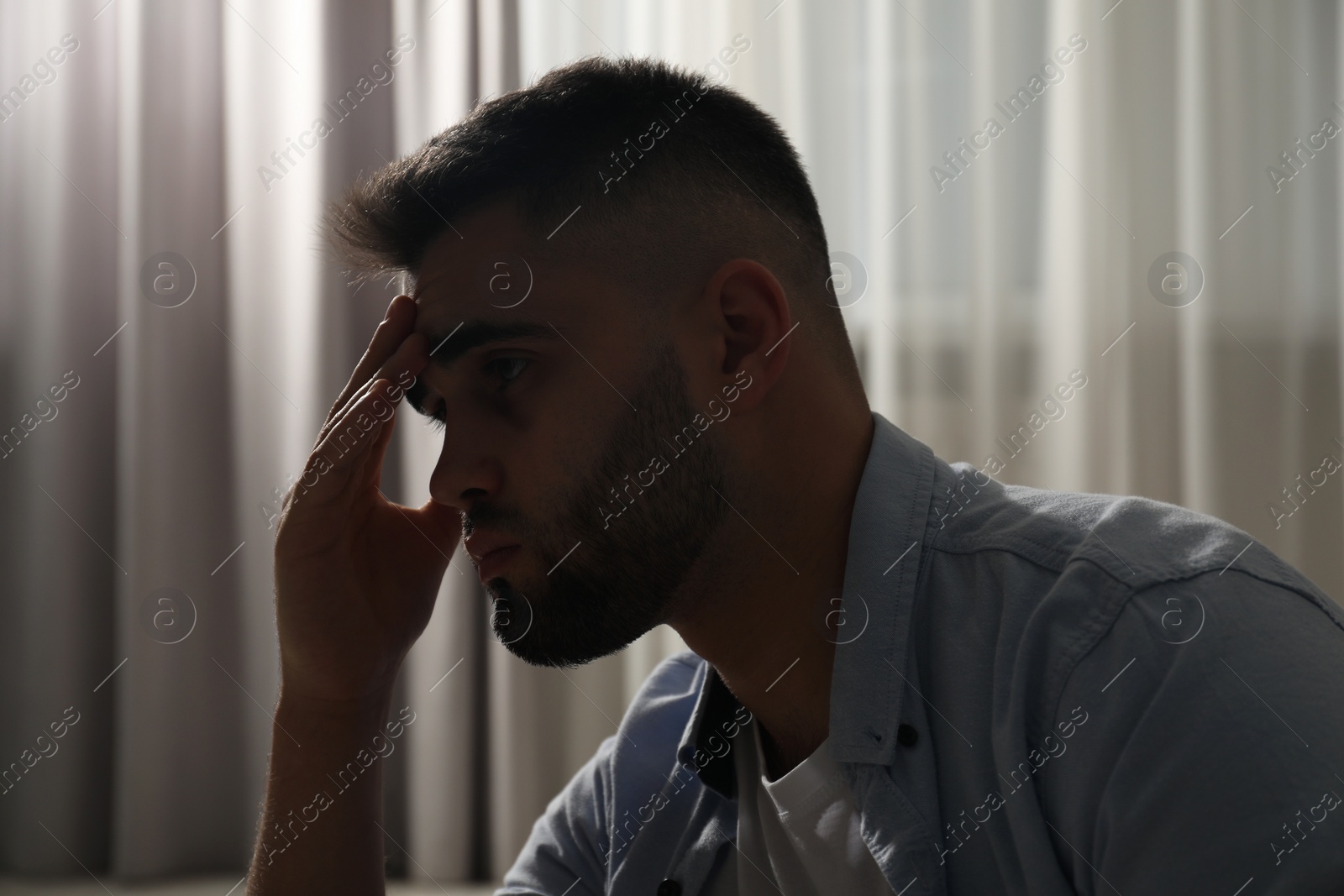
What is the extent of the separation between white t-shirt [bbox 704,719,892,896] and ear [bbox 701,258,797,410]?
0.32 metres

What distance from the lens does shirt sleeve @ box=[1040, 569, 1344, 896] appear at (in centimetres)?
54

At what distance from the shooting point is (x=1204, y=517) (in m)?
0.73

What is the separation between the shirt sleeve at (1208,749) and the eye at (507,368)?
50 cm

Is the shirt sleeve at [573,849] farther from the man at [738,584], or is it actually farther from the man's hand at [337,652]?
the man's hand at [337,652]

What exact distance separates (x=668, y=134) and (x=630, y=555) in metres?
0.40


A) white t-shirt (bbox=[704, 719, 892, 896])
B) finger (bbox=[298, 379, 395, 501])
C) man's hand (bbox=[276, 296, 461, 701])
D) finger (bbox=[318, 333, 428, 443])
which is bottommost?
white t-shirt (bbox=[704, 719, 892, 896])

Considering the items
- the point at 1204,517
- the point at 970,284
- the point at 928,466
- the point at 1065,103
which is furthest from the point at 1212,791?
the point at 1065,103

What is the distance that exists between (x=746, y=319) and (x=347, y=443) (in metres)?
0.41

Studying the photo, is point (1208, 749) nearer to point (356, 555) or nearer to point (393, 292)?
point (356, 555)

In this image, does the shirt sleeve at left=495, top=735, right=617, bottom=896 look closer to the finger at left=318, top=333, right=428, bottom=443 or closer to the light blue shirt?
the light blue shirt

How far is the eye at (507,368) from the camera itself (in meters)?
0.86

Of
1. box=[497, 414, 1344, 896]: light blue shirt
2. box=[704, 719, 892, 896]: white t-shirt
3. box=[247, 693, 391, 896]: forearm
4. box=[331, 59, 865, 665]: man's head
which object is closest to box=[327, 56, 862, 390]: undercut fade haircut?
box=[331, 59, 865, 665]: man's head

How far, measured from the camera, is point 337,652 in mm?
1027

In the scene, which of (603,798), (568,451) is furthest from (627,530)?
(603,798)
